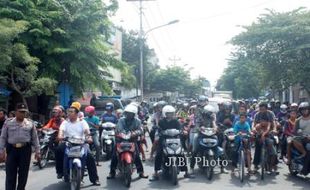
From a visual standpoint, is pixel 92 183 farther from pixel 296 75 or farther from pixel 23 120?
pixel 296 75

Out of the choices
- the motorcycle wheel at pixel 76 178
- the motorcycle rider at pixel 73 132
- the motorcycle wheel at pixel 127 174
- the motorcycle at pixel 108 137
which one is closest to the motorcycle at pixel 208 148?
the motorcycle wheel at pixel 127 174

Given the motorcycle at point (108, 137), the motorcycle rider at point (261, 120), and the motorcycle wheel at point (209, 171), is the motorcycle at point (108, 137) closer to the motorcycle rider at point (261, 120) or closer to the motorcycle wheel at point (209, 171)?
the motorcycle wheel at point (209, 171)

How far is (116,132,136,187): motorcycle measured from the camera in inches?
332

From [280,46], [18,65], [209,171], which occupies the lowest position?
[209,171]

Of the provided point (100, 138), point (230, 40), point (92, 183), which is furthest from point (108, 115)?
point (230, 40)

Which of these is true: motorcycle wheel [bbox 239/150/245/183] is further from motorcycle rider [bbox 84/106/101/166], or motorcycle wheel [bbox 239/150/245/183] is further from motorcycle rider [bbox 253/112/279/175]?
motorcycle rider [bbox 84/106/101/166]

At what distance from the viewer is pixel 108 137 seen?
11.8 m

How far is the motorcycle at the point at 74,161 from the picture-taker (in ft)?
25.3

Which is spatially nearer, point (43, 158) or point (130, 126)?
point (130, 126)

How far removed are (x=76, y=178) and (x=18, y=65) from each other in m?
8.83

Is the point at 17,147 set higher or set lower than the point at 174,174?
higher

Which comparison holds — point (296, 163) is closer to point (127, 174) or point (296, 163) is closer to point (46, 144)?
point (127, 174)

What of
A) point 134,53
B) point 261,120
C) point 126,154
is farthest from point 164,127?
point 134,53

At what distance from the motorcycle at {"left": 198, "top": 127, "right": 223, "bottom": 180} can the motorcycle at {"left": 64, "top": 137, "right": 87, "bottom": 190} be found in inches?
111
